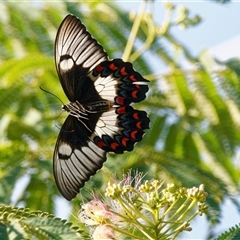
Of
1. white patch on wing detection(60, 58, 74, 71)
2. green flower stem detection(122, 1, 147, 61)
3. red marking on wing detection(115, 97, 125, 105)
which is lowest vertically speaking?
red marking on wing detection(115, 97, 125, 105)

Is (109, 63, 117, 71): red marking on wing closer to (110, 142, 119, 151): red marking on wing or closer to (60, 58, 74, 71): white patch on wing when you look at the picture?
(60, 58, 74, 71): white patch on wing

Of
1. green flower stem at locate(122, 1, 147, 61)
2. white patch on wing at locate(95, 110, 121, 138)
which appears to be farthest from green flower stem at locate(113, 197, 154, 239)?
green flower stem at locate(122, 1, 147, 61)

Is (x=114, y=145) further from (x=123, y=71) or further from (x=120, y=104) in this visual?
(x=123, y=71)

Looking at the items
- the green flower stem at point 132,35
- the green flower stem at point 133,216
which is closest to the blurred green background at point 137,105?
the green flower stem at point 132,35

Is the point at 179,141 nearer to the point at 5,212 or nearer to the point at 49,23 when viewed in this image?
the point at 49,23

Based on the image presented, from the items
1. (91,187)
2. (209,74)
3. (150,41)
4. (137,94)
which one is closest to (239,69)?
(209,74)

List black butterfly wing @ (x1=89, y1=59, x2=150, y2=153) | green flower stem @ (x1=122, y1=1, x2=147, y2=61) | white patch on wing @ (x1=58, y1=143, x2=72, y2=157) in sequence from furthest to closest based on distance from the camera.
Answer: green flower stem @ (x1=122, y1=1, x2=147, y2=61), white patch on wing @ (x1=58, y1=143, x2=72, y2=157), black butterfly wing @ (x1=89, y1=59, x2=150, y2=153)

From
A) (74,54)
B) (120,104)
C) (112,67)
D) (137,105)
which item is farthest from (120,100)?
(137,105)

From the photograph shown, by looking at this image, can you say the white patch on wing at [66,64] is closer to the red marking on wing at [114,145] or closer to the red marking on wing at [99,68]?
the red marking on wing at [99,68]
